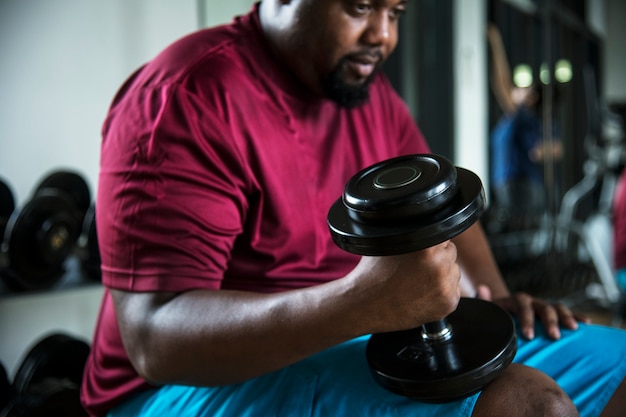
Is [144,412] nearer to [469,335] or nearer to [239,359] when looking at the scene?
[239,359]

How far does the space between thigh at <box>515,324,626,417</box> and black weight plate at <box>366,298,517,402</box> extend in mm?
134

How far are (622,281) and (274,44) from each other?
1.91m

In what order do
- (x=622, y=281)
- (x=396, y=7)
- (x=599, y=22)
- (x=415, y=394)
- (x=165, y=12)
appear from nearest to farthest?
(x=415, y=394) < (x=396, y=7) < (x=165, y=12) < (x=622, y=281) < (x=599, y=22)

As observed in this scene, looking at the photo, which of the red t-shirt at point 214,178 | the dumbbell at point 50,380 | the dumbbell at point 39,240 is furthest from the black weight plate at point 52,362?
the red t-shirt at point 214,178

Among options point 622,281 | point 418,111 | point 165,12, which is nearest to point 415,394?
point 165,12

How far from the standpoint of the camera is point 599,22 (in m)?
6.16

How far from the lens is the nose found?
87cm

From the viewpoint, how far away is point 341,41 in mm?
854

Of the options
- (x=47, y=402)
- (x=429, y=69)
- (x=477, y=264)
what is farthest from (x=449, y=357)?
(x=429, y=69)

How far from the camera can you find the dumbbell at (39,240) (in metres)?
1.30

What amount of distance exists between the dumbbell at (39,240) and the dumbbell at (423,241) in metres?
0.93

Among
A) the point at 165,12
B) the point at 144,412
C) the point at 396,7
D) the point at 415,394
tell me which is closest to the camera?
the point at 415,394

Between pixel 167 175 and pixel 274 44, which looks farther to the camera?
pixel 274 44

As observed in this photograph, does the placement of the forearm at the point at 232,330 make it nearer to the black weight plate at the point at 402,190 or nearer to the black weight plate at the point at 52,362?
the black weight plate at the point at 402,190
